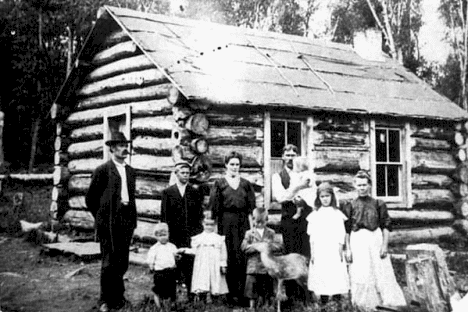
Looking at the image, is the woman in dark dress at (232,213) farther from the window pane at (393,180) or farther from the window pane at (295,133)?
the window pane at (393,180)

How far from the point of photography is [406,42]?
26047 millimetres

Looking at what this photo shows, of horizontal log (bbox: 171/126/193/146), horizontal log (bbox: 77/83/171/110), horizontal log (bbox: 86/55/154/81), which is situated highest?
horizontal log (bbox: 86/55/154/81)

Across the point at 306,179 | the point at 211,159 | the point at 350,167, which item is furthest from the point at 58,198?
the point at 306,179

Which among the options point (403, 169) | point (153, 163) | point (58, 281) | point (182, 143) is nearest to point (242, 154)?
point (182, 143)

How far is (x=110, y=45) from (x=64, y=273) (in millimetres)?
5127

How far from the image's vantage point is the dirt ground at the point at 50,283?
7.10 meters

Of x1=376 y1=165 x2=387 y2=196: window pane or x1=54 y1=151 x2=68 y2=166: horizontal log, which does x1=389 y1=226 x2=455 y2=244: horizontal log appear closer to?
x1=376 y1=165 x2=387 y2=196: window pane

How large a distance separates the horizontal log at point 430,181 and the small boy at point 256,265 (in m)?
6.14

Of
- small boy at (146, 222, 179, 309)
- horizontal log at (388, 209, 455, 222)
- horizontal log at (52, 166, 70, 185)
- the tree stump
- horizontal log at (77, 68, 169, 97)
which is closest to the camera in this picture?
the tree stump

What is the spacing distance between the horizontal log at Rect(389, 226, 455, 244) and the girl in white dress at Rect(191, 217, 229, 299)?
5906 millimetres

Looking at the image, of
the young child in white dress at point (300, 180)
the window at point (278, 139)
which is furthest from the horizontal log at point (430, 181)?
the young child in white dress at point (300, 180)

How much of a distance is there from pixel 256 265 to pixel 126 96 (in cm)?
563

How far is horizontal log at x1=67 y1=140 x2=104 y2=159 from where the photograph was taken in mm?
11930

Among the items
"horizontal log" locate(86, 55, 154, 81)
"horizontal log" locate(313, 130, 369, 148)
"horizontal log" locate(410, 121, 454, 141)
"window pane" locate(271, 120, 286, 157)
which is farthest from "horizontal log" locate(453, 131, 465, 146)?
"horizontal log" locate(86, 55, 154, 81)
